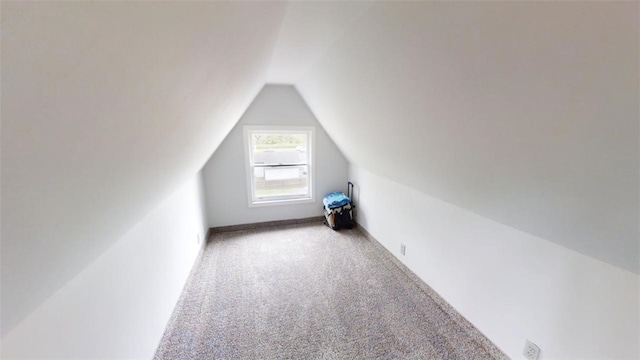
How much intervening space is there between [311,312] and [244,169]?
2.24 meters

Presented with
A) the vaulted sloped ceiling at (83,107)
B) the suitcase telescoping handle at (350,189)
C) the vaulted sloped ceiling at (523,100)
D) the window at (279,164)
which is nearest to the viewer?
the vaulted sloped ceiling at (83,107)

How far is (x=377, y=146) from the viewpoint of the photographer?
7.36 feet

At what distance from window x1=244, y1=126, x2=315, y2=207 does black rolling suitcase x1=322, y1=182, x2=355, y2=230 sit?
40cm

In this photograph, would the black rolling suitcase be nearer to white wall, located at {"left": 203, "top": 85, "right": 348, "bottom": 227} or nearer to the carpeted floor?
white wall, located at {"left": 203, "top": 85, "right": 348, "bottom": 227}

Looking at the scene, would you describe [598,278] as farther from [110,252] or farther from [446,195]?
[110,252]

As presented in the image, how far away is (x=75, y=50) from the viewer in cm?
36

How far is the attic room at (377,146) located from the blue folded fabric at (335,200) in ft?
5.08

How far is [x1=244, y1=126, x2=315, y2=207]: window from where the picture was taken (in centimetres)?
371

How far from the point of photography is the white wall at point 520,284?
1223mm

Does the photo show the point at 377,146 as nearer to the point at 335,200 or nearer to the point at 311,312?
the point at 311,312

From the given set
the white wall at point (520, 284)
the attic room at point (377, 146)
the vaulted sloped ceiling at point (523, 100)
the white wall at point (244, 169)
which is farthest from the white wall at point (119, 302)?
the white wall at point (520, 284)

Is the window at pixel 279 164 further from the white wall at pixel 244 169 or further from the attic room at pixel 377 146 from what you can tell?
the attic room at pixel 377 146

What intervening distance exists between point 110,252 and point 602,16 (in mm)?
1923

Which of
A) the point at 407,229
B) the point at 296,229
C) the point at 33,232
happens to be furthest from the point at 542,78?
the point at 296,229
